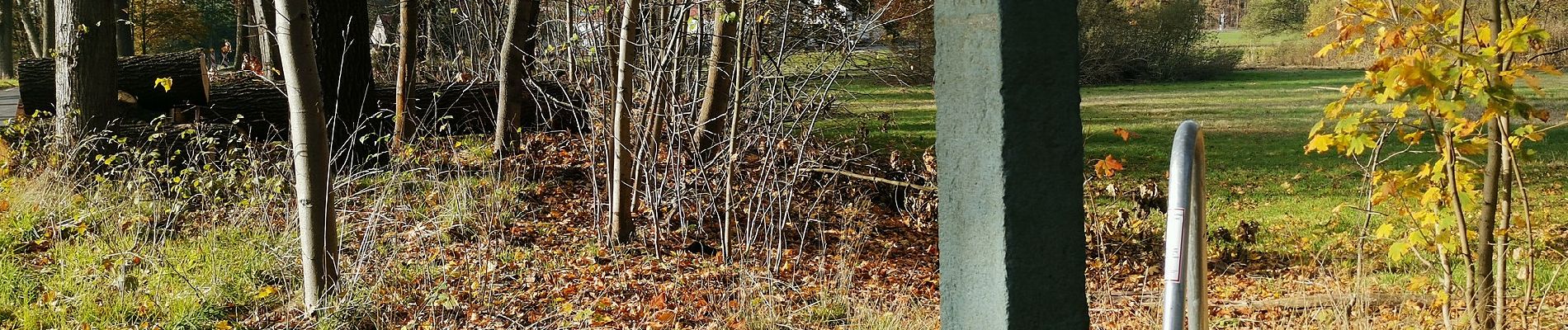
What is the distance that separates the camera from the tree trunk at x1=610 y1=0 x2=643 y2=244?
211 inches

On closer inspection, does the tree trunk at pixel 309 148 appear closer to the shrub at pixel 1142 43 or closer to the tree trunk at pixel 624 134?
the tree trunk at pixel 624 134

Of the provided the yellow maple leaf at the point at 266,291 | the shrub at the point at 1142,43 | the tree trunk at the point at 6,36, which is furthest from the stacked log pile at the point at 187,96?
the tree trunk at the point at 6,36

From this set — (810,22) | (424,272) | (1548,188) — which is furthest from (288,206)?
(1548,188)

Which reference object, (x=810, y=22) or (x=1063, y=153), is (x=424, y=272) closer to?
(x=810, y=22)

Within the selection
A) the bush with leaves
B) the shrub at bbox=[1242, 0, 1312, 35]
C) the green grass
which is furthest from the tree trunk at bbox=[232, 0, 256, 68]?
the shrub at bbox=[1242, 0, 1312, 35]

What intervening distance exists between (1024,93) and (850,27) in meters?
4.13

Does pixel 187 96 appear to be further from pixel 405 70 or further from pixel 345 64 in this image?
pixel 405 70

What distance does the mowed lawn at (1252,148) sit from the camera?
7.37m

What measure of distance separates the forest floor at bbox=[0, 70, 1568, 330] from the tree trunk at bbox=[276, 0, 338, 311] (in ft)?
0.46

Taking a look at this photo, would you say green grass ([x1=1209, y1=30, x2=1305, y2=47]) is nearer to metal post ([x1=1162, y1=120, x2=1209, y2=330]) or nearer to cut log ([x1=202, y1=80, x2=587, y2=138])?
cut log ([x1=202, y1=80, x2=587, y2=138])

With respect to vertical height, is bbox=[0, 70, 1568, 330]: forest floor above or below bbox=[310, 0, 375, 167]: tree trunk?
below

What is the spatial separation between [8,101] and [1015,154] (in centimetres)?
1819

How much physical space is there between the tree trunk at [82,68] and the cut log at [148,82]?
1.94 feet

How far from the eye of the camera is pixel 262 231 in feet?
17.6
